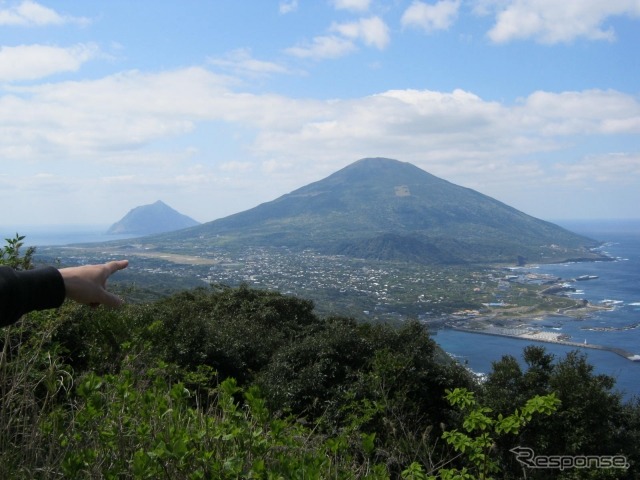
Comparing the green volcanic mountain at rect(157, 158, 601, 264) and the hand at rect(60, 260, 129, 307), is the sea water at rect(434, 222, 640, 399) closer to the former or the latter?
the hand at rect(60, 260, 129, 307)

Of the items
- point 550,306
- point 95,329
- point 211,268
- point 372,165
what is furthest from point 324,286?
point 372,165

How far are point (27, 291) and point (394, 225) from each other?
377 feet

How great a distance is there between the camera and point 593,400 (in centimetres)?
855

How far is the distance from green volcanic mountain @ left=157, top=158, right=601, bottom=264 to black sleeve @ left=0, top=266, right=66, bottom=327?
274ft

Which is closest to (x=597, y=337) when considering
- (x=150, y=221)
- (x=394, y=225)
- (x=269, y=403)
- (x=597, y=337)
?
(x=597, y=337)

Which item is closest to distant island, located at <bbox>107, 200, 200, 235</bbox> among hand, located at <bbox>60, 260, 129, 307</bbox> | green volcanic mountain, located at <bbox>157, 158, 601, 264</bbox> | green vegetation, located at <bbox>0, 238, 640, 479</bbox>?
green volcanic mountain, located at <bbox>157, 158, 601, 264</bbox>

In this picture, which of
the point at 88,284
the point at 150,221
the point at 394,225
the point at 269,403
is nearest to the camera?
the point at 88,284

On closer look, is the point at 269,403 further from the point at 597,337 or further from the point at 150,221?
the point at 150,221

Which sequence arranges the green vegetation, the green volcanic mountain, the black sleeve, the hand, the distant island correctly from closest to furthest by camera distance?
the black sleeve < the hand < the green vegetation < the green volcanic mountain < the distant island

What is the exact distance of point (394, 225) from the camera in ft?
376

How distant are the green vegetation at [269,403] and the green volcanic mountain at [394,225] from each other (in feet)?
245

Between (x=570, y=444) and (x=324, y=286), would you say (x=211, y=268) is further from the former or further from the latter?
(x=570, y=444)

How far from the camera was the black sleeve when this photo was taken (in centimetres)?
125

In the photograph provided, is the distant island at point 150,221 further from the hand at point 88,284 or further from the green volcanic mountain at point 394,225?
the hand at point 88,284
